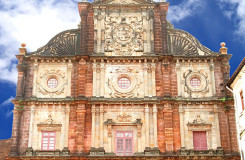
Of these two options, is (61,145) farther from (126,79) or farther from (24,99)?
(126,79)

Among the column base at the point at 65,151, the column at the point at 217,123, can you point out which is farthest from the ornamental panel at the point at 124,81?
the column at the point at 217,123

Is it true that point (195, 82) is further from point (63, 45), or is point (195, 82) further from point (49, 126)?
point (49, 126)

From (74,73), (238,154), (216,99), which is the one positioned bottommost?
(238,154)

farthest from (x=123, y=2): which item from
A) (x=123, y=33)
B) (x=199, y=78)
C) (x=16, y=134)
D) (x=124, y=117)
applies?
(x=16, y=134)

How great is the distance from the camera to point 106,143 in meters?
27.3

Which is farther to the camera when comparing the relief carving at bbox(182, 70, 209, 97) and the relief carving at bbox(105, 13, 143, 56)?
the relief carving at bbox(105, 13, 143, 56)

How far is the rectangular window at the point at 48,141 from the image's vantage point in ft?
90.0

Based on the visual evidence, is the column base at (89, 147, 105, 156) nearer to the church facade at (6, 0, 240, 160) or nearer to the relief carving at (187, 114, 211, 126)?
the church facade at (6, 0, 240, 160)

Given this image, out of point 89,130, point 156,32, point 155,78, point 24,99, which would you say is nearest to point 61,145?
point 89,130

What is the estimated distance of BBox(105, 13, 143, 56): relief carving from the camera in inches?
1179

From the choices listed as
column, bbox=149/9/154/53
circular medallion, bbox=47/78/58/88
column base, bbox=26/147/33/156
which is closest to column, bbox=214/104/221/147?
column, bbox=149/9/154/53

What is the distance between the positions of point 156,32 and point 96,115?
26.4 feet

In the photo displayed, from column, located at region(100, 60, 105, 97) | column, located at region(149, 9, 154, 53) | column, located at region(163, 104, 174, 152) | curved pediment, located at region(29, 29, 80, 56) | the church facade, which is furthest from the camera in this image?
curved pediment, located at region(29, 29, 80, 56)

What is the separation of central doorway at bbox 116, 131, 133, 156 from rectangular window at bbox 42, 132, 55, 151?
14.8 feet
